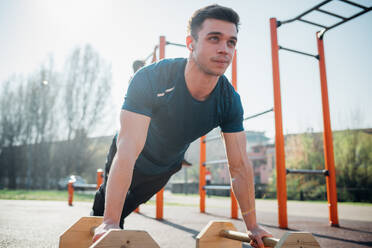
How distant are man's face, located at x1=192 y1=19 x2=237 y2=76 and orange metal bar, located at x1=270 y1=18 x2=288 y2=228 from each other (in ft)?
7.34

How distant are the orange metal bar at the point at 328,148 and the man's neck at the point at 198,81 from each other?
2900 mm

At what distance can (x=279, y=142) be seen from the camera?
135 inches

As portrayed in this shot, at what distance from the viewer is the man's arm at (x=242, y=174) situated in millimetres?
1601

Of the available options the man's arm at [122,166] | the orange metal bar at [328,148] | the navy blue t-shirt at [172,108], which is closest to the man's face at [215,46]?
the navy blue t-shirt at [172,108]

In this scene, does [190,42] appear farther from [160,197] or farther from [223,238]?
[160,197]

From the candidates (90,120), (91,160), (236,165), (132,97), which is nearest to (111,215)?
(132,97)

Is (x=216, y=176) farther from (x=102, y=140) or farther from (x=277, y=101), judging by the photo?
(x=277, y=101)

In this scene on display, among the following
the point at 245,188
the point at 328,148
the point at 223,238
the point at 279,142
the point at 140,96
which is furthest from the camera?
the point at 328,148

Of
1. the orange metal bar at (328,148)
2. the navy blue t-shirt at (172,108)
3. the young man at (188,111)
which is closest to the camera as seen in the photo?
the young man at (188,111)

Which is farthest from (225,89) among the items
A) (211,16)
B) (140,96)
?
(140,96)

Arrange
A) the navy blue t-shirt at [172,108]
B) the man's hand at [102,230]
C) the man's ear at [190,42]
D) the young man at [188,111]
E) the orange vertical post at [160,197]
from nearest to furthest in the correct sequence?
1. the man's hand at [102,230]
2. the young man at [188,111]
3. the navy blue t-shirt at [172,108]
4. the man's ear at [190,42]
5. the orange vertical post at [160,197]

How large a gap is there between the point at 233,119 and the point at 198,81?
1.14ft

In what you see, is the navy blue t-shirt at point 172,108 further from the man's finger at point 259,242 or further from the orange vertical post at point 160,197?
the orange vertical post at point 160,197

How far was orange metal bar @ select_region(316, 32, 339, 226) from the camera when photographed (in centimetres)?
371
